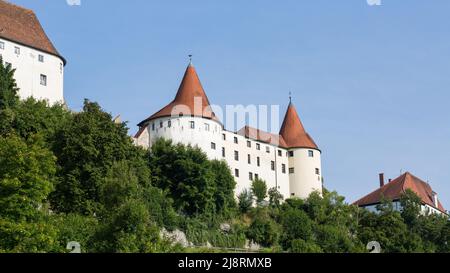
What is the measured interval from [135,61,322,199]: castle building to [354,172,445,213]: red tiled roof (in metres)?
14.4

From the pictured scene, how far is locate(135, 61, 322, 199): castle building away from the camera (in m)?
61.1

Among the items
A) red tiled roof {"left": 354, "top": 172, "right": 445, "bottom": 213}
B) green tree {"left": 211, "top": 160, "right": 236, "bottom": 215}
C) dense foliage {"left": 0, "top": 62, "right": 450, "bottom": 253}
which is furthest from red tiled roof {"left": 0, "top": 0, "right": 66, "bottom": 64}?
red tiled roof {"left": 354, "top": 172, "right": 445, "bottom": 213}

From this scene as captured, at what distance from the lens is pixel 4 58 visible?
52.6 m

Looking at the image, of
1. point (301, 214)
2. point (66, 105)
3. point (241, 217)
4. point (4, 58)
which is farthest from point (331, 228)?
point (4, 58)

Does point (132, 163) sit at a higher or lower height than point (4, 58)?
lower

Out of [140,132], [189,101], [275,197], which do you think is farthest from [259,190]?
[140,132]

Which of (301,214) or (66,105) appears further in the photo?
(301,214)

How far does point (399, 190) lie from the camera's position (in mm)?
83625

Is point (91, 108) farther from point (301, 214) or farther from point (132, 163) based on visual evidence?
point (301, 214)

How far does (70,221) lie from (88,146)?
7507mm

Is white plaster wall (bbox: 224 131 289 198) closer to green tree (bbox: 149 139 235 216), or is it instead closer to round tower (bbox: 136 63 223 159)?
round tower (bbox: 136 63 223 159)

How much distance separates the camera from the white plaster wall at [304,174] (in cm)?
7012

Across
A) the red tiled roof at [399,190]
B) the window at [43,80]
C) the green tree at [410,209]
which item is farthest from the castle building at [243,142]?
the red tiled roof at [399,190]

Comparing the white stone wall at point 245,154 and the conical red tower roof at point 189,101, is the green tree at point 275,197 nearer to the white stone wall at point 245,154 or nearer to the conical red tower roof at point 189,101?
the white stone wall at point 245,154
